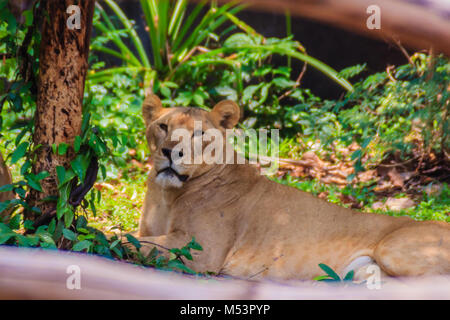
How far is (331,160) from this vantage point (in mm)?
7844

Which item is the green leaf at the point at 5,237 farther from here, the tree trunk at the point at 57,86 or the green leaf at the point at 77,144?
the green leaf at the point at 77,144

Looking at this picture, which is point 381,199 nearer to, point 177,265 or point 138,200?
point 138,200

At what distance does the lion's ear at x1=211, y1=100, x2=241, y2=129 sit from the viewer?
4707 millimetres

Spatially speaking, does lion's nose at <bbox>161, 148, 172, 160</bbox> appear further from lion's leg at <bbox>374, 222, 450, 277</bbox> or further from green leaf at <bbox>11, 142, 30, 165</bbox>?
lion's leg at <bbox>374, 222, 450, 277</bbox>

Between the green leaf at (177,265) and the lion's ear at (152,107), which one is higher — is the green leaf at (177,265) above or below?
below

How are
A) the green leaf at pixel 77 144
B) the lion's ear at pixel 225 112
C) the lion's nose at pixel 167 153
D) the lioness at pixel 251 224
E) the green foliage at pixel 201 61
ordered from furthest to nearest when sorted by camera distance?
the green foliage at pixel 201 61
the lion's ear at pixel 225 112
the lion's nose at pixel 167 153
the lioness at pixel 251 224
the green leaf at pixel 77 144

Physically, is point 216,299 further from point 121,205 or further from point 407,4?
point 121,205

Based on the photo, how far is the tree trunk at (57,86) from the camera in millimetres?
3441

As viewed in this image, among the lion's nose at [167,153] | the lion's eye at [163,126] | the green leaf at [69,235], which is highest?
the lion's eye at [163,126]

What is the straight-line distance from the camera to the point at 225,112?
187 inches

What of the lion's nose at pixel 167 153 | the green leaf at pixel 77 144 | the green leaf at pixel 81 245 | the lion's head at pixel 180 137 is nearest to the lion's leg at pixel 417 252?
the lion's head at pixel 180 137

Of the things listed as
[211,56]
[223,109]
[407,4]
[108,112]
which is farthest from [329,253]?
[211,56]

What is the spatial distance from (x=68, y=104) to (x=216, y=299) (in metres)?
2.03

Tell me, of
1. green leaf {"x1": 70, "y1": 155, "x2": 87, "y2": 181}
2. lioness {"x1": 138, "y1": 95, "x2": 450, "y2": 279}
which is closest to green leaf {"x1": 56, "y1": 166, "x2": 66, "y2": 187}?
green leaf {"x1": 70, "y1": 155, "x2": 87, "y2": 181}
